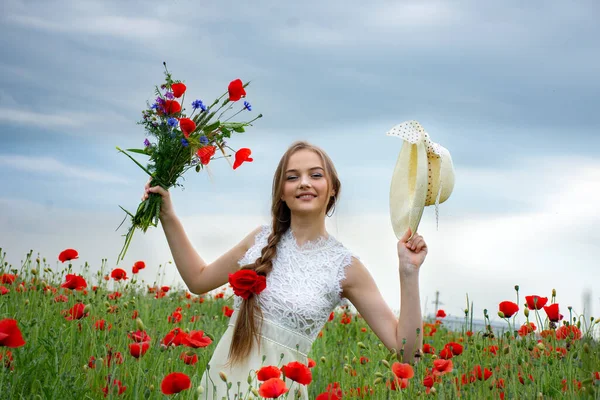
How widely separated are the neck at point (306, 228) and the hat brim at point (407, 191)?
1.66 feet

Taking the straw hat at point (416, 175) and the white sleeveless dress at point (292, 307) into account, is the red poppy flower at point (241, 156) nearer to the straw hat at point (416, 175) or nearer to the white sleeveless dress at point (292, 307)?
the white sleeveless dress at point (292, 307)

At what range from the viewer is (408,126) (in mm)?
3355

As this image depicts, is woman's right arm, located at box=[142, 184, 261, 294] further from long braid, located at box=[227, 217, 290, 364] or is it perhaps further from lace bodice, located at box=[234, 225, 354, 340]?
long braid, located at box=[227, 217, 290, 364]

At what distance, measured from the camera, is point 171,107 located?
4078 mm

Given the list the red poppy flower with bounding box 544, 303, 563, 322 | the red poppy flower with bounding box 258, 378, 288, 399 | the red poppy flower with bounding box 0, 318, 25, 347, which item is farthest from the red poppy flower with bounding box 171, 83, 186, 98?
the red poppy flower with bounding box 544, 303, 563, 322

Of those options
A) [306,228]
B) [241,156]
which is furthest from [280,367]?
[241,156]

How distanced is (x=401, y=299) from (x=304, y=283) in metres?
0.55

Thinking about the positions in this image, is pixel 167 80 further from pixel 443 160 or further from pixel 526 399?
pixel 526 399

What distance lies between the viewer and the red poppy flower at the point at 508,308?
3.33m

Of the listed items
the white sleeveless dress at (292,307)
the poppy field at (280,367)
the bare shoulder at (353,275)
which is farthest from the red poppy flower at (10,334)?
the bare shoulder at (353,275)

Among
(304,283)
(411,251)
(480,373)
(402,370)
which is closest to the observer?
(402,370)

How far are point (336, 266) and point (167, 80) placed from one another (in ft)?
5.51

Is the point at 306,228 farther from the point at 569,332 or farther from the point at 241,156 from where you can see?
the point at 569,332

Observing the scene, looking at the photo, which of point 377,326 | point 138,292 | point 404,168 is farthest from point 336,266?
point 138,292
